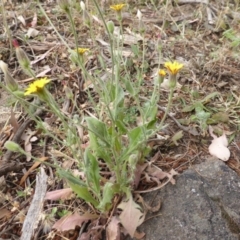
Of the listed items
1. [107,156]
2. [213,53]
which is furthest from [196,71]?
[107,156]

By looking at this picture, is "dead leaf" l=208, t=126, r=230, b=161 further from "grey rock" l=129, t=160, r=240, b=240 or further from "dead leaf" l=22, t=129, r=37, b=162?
"dead leaf" l=22, t=129, r=37, b=162

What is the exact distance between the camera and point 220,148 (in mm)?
1753

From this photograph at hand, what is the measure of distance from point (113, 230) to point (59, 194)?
292 millimetres

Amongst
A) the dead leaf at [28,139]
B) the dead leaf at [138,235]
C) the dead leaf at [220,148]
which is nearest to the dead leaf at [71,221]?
the dead leaf at [138,235]

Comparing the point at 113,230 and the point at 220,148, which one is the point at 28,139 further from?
the point at 220,148

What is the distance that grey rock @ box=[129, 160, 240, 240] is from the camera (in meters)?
1.42

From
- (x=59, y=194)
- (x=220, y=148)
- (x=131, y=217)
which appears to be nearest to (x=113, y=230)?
(x=131, y=217)

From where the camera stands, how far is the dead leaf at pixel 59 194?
154 cm

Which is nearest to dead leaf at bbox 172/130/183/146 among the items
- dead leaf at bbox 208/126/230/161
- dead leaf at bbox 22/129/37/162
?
dead leaf at bbox 208/126/230/161

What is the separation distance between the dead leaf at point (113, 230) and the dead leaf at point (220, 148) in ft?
1.97

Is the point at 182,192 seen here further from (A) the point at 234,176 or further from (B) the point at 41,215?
(B) the point at 41,215

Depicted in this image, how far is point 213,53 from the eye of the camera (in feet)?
8.01

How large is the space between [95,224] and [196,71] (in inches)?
49.7

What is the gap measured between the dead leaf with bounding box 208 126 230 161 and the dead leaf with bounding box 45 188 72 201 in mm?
696
